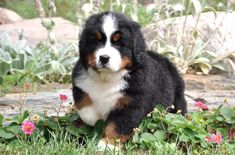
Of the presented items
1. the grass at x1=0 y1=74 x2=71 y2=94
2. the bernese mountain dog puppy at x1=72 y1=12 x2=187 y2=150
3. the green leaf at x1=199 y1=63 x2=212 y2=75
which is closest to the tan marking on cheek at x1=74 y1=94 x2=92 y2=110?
the bernese mountain dog puppy at x1=72 y1=12 x2=187 y2=150

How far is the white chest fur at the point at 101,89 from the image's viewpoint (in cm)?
505

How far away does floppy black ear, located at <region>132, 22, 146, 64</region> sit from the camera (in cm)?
501

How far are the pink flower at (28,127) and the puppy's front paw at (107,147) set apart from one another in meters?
0.55

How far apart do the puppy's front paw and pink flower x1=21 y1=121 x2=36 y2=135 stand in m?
0.55

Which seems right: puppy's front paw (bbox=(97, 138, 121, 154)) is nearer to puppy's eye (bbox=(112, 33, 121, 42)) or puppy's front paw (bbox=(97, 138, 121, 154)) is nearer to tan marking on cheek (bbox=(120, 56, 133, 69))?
tan marking on cheek (bbox=(120, 56, 133, 69))

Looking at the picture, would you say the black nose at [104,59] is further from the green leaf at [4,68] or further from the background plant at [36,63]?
the green leaf at [4,68]

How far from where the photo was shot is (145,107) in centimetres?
523

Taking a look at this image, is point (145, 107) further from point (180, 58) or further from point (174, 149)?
point (180, 58)

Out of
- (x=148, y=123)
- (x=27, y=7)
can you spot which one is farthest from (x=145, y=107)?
(x=27, y=7)

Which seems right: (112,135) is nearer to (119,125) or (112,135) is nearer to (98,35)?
(119,125)

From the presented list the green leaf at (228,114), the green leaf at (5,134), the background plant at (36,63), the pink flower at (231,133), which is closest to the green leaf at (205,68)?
the background plant at (36,63)

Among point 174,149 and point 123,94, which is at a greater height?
point 123,94

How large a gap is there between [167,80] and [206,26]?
16.5ft

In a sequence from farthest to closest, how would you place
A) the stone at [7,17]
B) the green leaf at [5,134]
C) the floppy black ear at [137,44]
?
the stone at [7,17]
the green leaf at [5,134]
the floppy black ear at [137,44]
